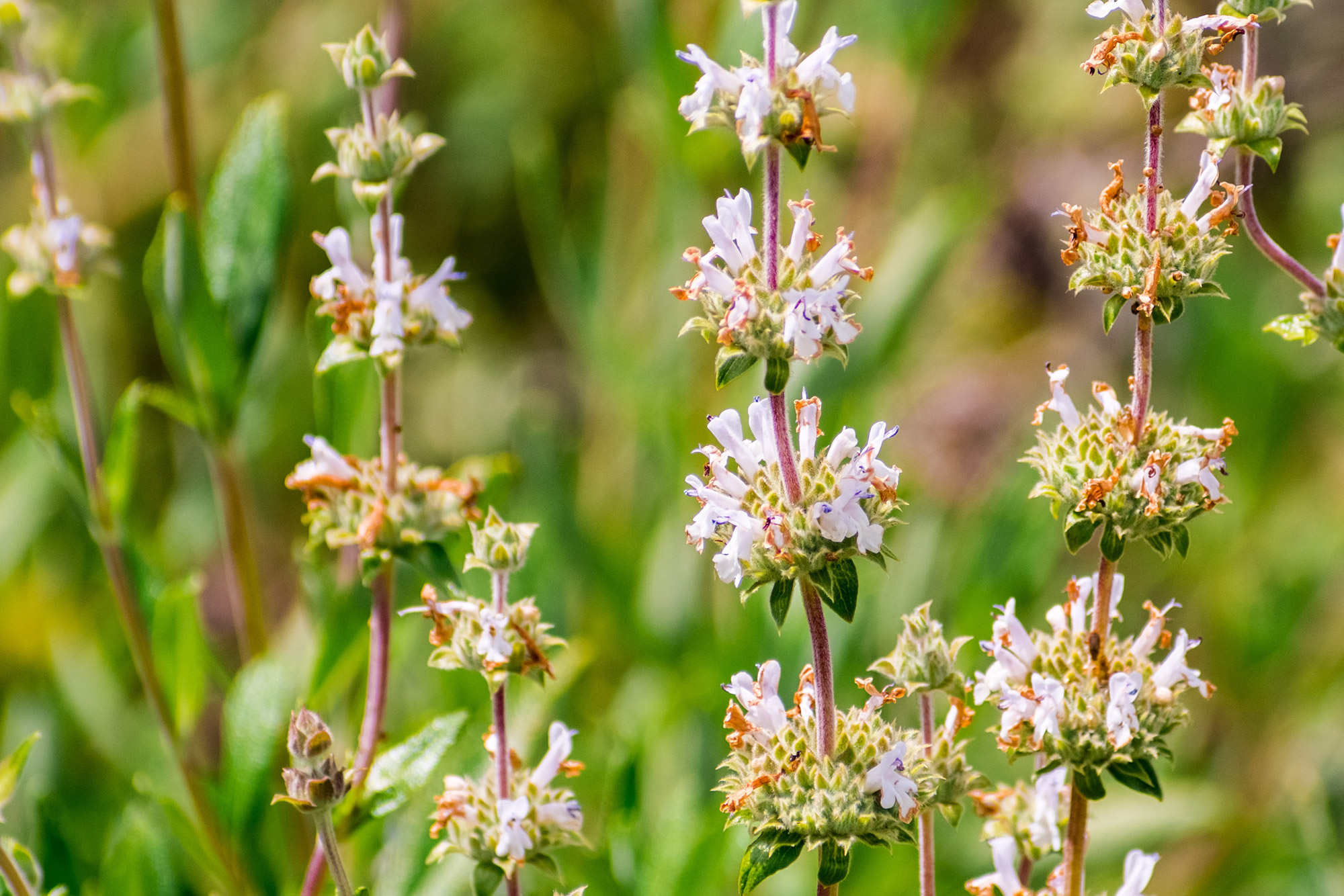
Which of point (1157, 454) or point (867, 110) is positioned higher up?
point (867, 110)

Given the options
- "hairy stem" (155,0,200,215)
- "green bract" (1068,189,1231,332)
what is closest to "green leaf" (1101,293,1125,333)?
"green bract" (1068,189,1231,332)

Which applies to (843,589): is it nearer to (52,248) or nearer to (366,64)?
(366,64)

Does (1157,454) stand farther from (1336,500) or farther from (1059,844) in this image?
(1336,500)

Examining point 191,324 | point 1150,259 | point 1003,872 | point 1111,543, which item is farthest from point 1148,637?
point 191,324

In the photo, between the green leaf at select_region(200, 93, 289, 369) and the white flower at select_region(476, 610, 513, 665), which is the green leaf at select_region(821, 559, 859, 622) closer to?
the white flower at select_region(476, 610, 513, 665)

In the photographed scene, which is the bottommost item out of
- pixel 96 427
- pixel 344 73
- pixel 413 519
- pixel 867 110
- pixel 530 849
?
pixel 530 849

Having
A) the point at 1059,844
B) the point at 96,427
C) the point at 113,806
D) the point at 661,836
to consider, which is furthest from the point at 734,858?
the point at 96,427
